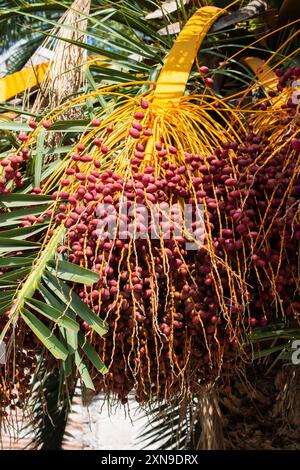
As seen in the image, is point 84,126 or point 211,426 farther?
point 211,426

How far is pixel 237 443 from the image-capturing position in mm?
2855

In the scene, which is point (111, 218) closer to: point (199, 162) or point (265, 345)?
point (199, 162)

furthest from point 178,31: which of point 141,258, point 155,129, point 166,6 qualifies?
point 141,258

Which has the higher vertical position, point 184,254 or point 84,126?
point 84,126

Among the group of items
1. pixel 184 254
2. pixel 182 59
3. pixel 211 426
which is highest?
pixel 182 59

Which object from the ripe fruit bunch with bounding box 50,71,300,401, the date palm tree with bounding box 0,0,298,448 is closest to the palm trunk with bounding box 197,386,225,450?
the date palm tree with bounding box 0,0,298,448

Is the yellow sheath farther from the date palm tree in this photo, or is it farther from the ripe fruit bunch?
the ripe fruit bunch

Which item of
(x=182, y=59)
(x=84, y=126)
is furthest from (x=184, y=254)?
(x=182, y=59)

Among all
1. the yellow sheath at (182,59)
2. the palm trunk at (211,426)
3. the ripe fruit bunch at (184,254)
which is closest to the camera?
the ripe fruit bunch at (184,254)

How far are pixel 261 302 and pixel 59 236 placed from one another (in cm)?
50

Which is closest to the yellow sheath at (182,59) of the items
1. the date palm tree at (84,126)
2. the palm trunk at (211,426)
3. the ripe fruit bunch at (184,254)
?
the date palm tree at (84,126)

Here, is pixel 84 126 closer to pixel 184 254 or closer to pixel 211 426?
pixel 184 254

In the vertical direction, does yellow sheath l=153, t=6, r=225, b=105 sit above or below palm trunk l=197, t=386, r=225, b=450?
above

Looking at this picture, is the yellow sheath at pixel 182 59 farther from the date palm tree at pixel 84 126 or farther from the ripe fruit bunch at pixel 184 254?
the ripe fruit bunch at pixel 184 254
